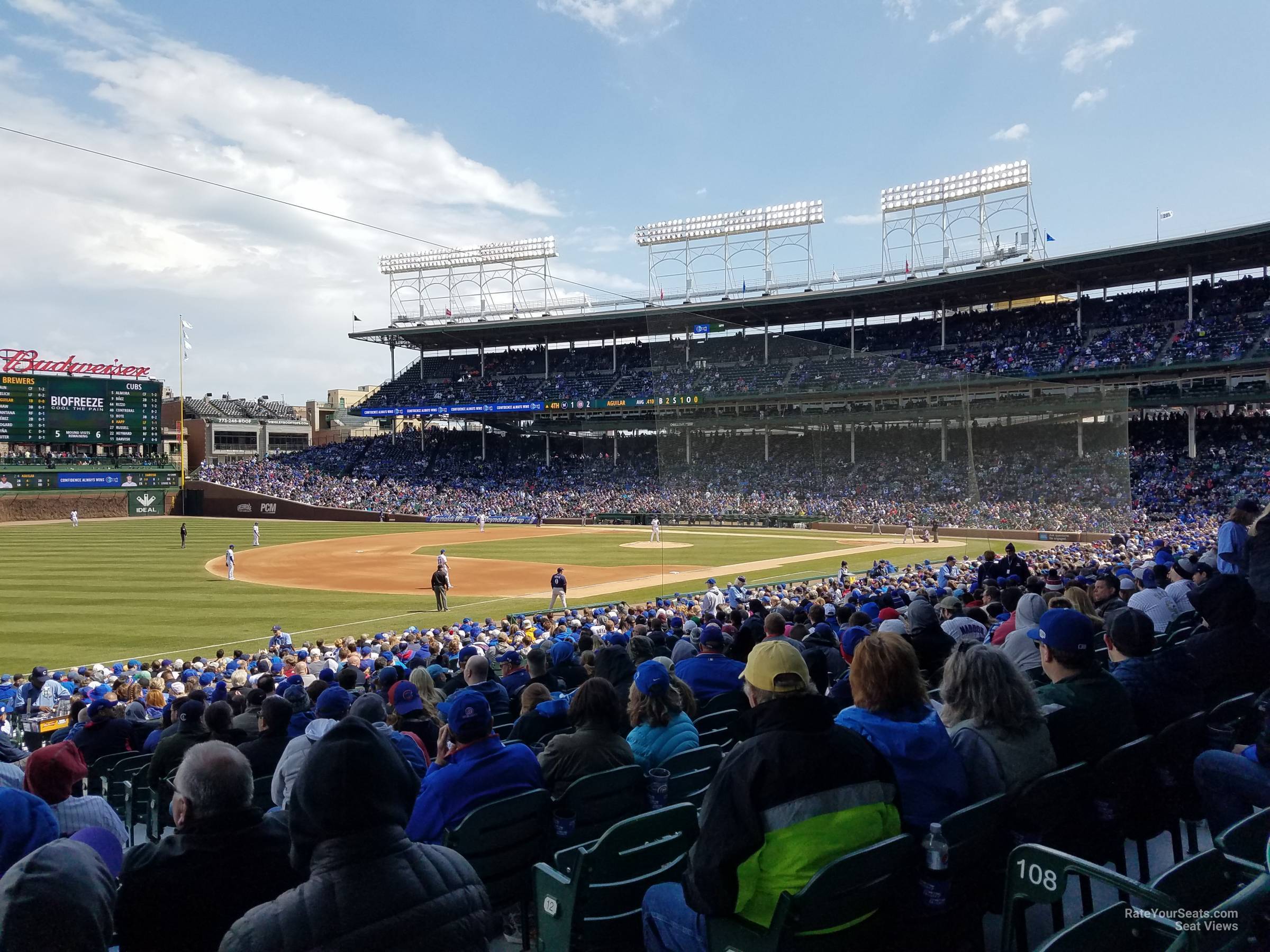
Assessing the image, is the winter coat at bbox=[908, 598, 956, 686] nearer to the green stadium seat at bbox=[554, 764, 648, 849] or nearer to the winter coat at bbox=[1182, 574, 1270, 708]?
the winter coat at bbox=[1182, 574, 1270, 708]

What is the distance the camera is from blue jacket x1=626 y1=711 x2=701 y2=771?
16.7ft

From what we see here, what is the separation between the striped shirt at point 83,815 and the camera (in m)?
3.63

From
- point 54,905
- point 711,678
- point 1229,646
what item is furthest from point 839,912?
point 1229,646

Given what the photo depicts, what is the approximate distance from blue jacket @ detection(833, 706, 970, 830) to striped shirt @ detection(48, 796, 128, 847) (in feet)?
10.7

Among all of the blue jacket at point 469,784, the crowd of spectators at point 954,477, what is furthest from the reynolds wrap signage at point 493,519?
the blue jacket at point 469,784

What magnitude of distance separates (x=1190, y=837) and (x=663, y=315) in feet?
39.3

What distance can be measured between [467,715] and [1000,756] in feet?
8.25

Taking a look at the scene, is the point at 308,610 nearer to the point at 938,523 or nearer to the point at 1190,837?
the point at 938,523

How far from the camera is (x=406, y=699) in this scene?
623cm

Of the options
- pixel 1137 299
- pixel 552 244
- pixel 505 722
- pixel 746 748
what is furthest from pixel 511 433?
pixel 746 748

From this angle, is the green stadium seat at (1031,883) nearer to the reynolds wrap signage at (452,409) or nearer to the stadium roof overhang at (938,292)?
the stadium roof overhang at (938,292)

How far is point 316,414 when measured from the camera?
308 ft

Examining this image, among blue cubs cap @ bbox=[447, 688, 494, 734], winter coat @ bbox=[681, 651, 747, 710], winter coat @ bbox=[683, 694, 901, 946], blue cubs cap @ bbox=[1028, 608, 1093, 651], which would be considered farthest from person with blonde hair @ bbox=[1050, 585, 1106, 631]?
blue cubs cap @ bbox=[447, 688, 494, 734]

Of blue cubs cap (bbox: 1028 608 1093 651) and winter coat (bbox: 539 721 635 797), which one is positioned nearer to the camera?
blue cubs cap (bbox: 1028 608 1093 651)
